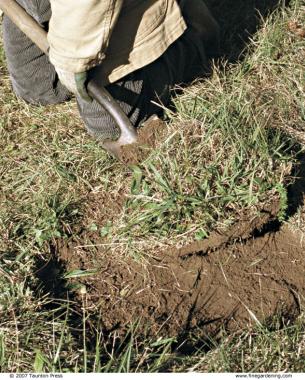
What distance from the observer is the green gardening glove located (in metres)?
3.11

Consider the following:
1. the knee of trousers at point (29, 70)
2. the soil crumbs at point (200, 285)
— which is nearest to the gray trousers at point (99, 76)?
the knee of trousers at point (29, 70)

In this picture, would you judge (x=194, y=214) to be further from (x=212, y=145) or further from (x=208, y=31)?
(x=208, y=31)

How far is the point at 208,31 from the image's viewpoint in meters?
3.89

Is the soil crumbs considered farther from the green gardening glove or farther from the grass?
the green gardening glove

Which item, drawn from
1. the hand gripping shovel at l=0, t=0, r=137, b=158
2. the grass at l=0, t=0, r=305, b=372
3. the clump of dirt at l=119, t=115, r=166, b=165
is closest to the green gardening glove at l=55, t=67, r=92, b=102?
the hand gripping shovel at l=0, t=0, r=137, b=158

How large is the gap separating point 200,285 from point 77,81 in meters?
1.01

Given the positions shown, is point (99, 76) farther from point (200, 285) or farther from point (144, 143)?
point (200, 285)

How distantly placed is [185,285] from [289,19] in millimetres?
1788

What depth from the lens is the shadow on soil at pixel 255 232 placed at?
9.54 feet

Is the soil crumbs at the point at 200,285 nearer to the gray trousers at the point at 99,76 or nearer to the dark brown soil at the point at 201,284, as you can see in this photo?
the dark brown soil at the point at 201,284

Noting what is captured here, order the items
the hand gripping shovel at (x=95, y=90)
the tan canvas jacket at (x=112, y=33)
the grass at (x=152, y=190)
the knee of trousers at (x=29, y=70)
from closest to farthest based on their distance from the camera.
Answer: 1. the grass at (x=152, y=190)
2. the tan canvas jacket at (x=112, y=33)
3. the hand gripping shovel at (x=95, y=90)
4. the knee of trousers at (x=29, y=70)

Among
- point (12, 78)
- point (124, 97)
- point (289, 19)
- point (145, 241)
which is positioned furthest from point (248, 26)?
point (145, 241)

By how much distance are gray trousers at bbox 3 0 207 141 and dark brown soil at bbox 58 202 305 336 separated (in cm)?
74

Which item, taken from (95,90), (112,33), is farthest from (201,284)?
(112,33)
